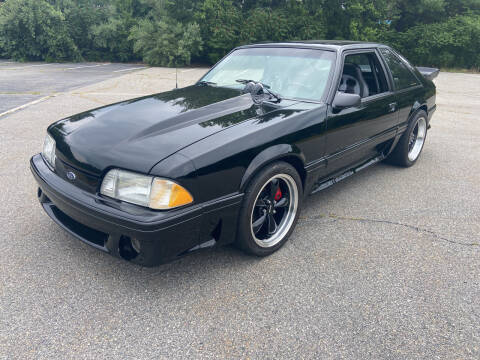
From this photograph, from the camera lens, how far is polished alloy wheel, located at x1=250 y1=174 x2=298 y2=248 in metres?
2.63

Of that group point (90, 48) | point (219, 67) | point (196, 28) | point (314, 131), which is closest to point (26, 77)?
point (196, 28)

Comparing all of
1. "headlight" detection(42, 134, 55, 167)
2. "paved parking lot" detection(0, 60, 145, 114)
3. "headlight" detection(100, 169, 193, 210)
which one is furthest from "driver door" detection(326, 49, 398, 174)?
"paved parking lot" detection(0, 60, 145, 114)

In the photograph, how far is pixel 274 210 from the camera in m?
2.72

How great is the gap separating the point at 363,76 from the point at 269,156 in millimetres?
1843

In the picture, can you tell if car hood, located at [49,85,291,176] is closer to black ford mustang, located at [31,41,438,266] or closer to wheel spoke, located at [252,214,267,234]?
black ford mustang, located at [31,41,438,266]

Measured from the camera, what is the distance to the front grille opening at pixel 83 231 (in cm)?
223

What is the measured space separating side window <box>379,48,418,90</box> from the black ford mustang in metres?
0.08

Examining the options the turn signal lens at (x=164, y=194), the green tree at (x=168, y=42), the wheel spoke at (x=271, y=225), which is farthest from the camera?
the green tree at (x=168, y=42)

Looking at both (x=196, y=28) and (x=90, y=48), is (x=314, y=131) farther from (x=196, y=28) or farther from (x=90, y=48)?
(x=90, y=48)

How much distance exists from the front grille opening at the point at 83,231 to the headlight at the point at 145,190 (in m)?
0.30

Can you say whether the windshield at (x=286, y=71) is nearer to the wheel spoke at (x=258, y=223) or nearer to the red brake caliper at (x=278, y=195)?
the red brake caliper at (x=278, y=195)

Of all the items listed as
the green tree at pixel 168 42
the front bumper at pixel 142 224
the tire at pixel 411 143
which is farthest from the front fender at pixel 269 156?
the green tree at pixel 168 42

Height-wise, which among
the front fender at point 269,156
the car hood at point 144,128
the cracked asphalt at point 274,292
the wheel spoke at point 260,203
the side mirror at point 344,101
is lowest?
the cracked asphalt at point 274,292

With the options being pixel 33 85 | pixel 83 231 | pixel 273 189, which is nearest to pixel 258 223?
pixel 273 189
